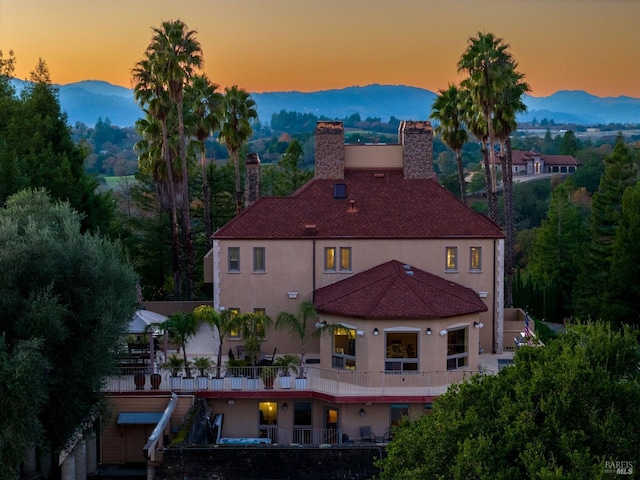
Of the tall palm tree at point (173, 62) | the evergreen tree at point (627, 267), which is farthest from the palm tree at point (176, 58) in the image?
the evergreen tree at point (627, 267)

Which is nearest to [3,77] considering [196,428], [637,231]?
[196,428]

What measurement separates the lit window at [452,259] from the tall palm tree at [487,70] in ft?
41.8

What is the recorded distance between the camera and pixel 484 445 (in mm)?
15391

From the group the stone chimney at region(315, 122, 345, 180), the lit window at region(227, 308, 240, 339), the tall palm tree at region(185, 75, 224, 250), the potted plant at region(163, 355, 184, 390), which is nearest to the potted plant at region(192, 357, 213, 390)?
the potted plant at region(163, 355, 184, 390)

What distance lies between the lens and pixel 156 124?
4362 centimetres

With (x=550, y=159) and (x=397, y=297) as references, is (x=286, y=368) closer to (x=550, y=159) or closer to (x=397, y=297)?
(x=397, y=297)

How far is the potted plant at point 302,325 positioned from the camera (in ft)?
93.6

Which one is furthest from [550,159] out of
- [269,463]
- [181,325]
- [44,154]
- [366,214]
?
[269,463]

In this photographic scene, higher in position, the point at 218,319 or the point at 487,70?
the point at 487,70

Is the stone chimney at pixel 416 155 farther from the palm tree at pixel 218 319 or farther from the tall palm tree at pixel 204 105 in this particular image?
the tall palm tree at pixel 204 105

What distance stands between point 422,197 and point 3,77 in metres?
29.3

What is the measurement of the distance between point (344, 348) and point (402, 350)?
2.07 metres

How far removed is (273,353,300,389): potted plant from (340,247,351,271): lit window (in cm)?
458

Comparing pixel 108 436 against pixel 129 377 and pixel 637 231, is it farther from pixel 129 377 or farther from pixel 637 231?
pixel 637 231
